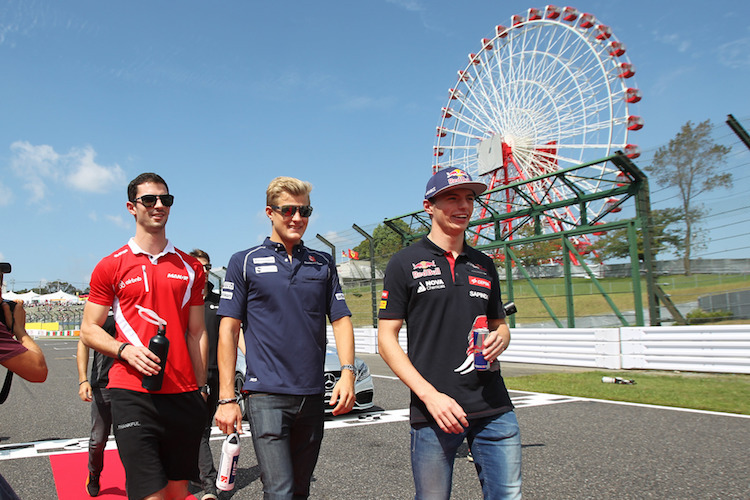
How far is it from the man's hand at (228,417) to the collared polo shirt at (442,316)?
86 cm

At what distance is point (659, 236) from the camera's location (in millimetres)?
11859

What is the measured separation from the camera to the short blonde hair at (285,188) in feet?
10.0

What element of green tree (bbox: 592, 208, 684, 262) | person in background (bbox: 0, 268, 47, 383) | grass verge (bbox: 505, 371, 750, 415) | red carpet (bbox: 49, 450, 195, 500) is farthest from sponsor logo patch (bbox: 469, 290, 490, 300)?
green tree (bbox: 592, 208, 684, 262)

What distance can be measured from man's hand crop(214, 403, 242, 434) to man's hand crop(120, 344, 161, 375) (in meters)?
0.39

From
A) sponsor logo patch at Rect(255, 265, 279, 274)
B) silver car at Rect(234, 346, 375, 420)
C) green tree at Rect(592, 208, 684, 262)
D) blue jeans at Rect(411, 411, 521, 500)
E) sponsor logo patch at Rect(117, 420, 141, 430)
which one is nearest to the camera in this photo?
blue jeans at Rect(411, 411, 521, 500)

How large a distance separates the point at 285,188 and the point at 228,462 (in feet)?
4.53

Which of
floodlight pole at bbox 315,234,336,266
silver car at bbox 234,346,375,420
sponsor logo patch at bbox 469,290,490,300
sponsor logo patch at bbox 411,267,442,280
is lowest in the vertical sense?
silver car at bbox 234,346,375,420

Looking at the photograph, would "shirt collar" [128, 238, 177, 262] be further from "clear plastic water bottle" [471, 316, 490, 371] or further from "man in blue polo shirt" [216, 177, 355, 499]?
"clear plastic water bottle" [471, 316, 490, 371]

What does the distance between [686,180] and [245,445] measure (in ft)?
32.3

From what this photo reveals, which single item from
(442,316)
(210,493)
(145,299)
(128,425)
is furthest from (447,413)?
(210,493)

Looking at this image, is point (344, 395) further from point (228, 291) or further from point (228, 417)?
point (228, 291)

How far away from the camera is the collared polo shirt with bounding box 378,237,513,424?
2449 mm

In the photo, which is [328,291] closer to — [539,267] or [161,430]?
[161,430]

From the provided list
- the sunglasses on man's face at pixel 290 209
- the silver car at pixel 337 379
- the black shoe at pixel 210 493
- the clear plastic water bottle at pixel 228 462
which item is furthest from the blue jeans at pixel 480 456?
the silver car at pixel 337 379
